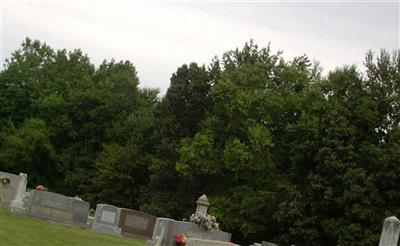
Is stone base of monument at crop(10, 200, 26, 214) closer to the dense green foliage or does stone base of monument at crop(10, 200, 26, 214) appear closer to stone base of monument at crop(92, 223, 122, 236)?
stone base of monument at crop(92, 223, 122, 236)

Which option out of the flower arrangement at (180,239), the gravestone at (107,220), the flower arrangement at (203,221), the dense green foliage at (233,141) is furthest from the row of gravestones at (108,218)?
the dense green foliage at (233,141)

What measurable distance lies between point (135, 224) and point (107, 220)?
1.32m

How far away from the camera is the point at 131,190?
4528cm

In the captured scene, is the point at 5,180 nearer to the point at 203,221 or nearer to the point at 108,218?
the point at 108,218

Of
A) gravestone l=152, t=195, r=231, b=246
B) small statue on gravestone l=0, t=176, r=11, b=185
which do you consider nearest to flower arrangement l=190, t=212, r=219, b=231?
gravestone l=152, t=195, r=231, b=246

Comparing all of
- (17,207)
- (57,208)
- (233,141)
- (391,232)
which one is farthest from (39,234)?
(233,141)

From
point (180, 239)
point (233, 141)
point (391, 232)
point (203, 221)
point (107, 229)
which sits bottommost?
point (107, 229)

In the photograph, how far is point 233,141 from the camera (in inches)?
1425

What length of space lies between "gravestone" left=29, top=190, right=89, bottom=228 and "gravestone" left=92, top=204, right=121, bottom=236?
2.39 feet

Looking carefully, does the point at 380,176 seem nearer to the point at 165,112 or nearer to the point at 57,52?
the point at 165,112

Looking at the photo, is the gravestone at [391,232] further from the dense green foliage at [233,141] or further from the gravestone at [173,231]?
the dense green foliage at [233,141]

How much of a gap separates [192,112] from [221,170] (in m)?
5.89

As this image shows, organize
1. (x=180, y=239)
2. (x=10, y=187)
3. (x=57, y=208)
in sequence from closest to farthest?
(x=180, y=239)
(x=57, y=208)
(x=10, y=187)

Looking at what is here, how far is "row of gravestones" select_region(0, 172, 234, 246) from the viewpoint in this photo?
2031 cm
